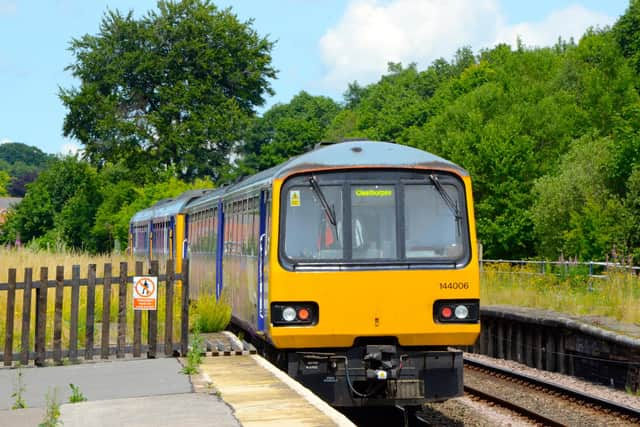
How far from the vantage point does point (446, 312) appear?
11.8 meters

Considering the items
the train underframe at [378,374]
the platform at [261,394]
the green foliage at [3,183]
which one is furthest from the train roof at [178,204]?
the green foliage at [3,183]

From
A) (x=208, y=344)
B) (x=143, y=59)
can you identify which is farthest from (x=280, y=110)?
(x=208, y=344)

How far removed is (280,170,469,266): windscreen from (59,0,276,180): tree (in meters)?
45.4

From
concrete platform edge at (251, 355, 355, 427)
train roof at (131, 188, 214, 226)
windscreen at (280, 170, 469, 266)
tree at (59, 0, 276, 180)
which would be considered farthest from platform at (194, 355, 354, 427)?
tree at (59, 0, 276, 180)

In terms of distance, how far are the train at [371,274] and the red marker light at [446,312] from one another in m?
0.01

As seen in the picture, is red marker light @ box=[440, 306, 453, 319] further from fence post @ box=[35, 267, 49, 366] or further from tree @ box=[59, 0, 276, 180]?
tree @ box=[59, 0, 276, 180]

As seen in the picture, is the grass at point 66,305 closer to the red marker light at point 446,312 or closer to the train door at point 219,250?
the train door at point 219,250

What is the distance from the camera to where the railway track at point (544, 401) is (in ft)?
41.0

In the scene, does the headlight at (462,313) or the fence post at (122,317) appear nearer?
the headlight at (462,313)

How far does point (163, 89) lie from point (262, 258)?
45.7 m

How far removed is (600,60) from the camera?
59.0 m

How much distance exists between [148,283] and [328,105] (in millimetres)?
104788

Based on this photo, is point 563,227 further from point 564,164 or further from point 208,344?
point 208,344

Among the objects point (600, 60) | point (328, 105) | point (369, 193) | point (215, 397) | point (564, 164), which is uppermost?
point (328, 105)
